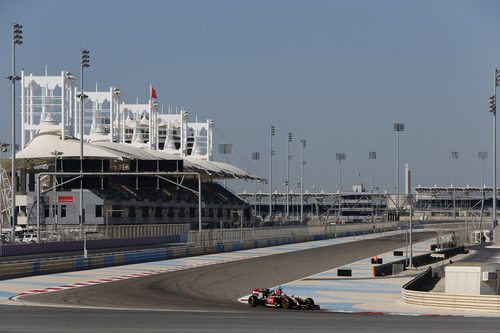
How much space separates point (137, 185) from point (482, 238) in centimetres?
4029

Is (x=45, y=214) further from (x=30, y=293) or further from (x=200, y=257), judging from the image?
(x=30, y=293)

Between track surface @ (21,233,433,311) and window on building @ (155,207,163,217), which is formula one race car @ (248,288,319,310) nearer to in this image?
track surface @ (21,233,433,311)

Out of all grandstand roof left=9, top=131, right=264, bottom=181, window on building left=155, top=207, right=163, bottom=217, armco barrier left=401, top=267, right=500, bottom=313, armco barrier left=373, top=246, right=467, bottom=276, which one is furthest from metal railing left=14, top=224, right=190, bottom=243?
armco barrier left=401, top=267, right=500, bottom=313

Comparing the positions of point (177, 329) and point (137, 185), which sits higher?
point (137, 185)

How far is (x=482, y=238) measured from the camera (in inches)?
3494

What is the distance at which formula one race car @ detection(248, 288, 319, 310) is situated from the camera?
29.5m

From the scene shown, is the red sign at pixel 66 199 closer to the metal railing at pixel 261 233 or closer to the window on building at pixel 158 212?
the window on building at pixel 158 212

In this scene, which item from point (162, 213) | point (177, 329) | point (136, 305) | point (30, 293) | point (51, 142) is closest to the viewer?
point (177, 329)

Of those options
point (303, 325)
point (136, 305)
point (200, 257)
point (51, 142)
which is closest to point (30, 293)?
point (136, 305)

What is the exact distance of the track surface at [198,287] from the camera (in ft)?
103

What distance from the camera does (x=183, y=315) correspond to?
88.0 ft

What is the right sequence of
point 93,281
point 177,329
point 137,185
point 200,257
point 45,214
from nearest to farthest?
point 177,329, point 93,281, point 200,257, point 137,185, point 45,214

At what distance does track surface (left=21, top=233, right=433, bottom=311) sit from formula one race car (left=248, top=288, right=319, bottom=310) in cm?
55

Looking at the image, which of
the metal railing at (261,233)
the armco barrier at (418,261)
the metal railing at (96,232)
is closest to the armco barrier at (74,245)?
the metal railing at (96,232)
